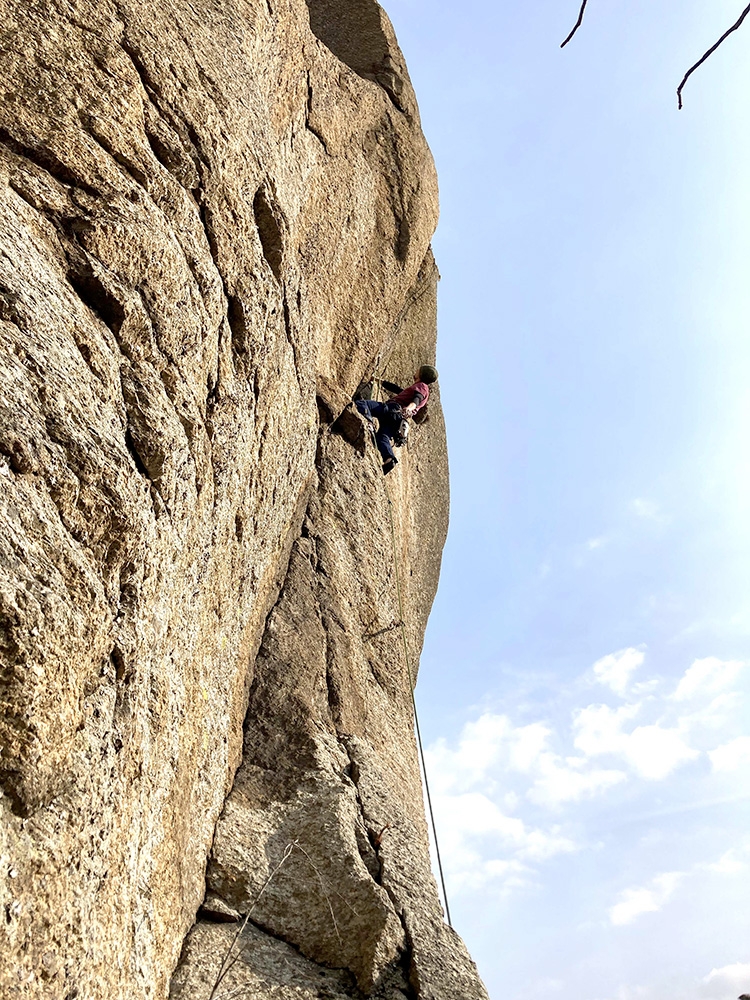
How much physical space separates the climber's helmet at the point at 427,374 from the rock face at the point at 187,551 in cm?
353

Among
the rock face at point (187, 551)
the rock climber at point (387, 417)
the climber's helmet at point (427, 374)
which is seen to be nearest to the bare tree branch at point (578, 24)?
the rock face at point (187, 551)

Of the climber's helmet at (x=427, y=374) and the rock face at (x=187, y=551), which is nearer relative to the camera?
the rock face at (x=187, y=551)

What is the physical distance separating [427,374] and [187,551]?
8092 mm

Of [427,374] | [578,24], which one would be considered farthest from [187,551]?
[427,374]

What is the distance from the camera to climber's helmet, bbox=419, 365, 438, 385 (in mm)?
12312

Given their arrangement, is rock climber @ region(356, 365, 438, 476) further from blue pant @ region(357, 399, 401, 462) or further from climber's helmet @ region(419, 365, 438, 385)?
climber's helmet @ region(419, 365, 438, 385)

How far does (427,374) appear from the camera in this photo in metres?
12.4

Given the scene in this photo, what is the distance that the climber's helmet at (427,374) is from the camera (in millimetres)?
12312

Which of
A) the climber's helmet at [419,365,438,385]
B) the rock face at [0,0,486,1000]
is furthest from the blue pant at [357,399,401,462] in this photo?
the climber's helmet at [419,365,438,385]

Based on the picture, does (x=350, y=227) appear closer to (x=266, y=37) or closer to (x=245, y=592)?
(x=266, y=37)

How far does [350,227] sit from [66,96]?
5170mm

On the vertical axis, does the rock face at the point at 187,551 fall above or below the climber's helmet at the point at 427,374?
below

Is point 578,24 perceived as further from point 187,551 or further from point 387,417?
point 387,417

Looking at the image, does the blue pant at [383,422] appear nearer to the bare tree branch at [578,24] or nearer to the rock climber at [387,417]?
the rock climber at [387,417]
